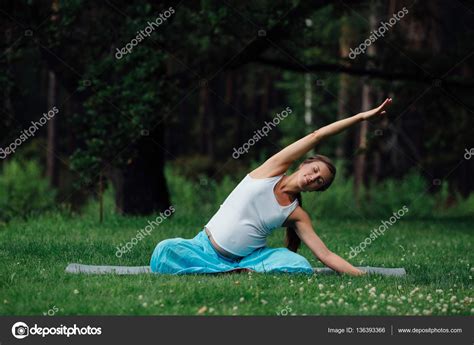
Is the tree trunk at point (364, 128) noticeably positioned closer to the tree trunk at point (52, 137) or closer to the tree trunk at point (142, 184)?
the tree trunk at point (142, 184)

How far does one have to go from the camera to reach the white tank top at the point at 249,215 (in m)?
7.52

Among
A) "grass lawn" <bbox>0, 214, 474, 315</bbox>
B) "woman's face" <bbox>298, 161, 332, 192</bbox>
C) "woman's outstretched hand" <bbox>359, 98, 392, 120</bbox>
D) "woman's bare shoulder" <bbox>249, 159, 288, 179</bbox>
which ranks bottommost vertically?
"grass lawn" <bbox>0, 214, 474, 315</bbox>

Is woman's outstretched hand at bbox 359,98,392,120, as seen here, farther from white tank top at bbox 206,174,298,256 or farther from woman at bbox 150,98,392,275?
white tank top at bbox 206,174,298,256

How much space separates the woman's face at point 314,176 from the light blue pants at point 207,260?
80 centimetres

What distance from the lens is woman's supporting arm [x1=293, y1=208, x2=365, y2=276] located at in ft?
24.6

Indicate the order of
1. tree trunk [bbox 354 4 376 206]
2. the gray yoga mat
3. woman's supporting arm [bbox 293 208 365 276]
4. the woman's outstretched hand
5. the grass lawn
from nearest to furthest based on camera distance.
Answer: the grass lawn → the woman's outstretched hand → woman's supporting arm [bbox 293 208 365 276] → the gray yoga mat → tree trunk [bbox 354 4 376 206]

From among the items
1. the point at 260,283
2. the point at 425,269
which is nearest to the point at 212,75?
the point at 425,269

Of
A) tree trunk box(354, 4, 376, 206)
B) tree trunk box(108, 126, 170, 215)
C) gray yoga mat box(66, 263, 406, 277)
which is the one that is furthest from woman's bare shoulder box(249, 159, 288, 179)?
tree trunk box(354, 4, 376, 206)

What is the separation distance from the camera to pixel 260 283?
23.1ft

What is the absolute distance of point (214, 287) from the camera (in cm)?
672

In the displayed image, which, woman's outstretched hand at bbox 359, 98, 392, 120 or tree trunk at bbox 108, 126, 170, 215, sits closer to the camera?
woman's outstretched hand at bbox 359, 98, 392, 120

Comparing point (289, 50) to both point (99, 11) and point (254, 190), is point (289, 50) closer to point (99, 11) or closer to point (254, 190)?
point (99, 11)

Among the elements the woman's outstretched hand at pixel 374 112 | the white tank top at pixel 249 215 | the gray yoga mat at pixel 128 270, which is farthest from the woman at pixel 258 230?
the woman's outstretched hand at pixel 374 112

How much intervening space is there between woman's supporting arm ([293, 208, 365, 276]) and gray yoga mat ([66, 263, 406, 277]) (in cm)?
29
